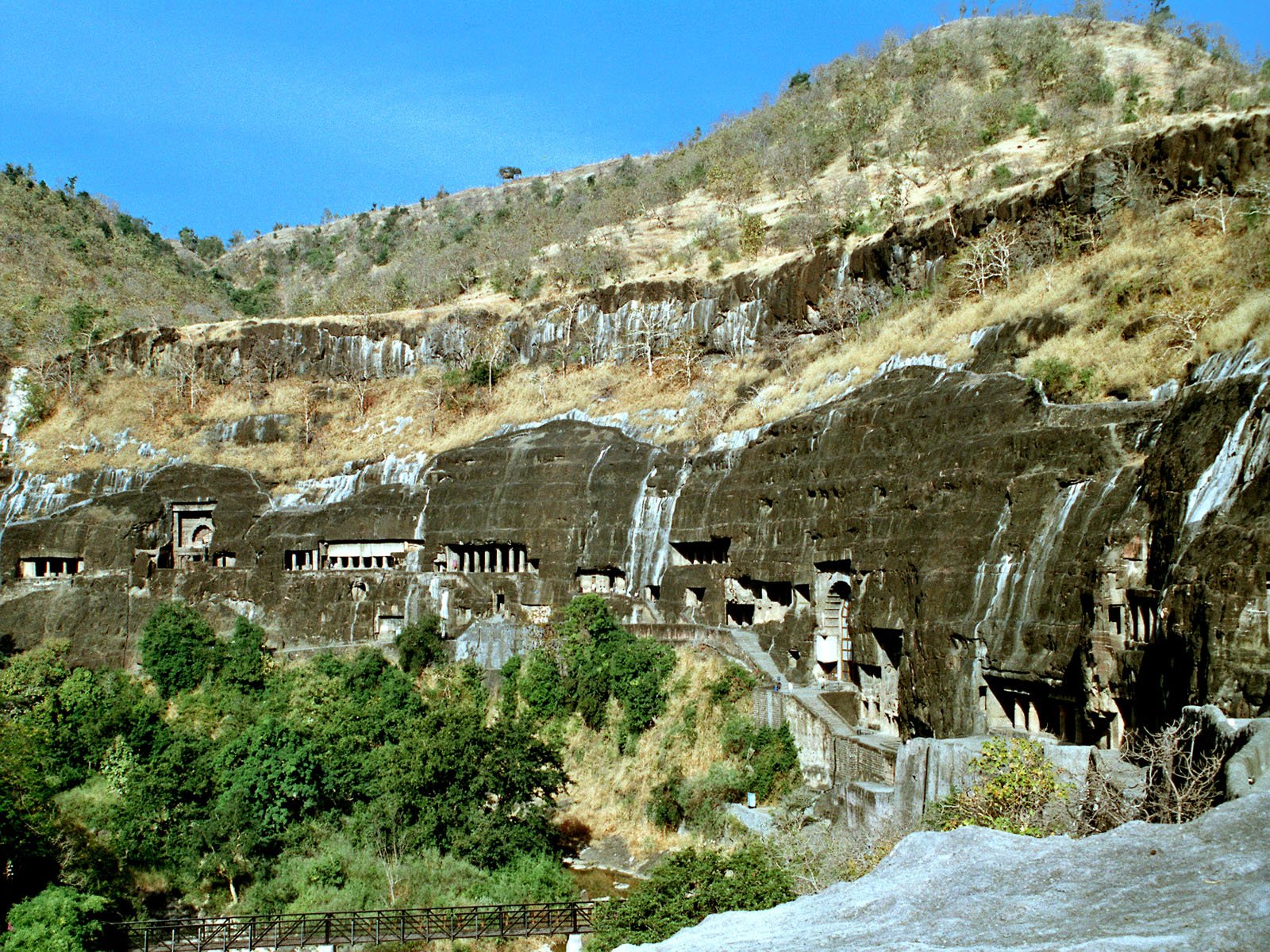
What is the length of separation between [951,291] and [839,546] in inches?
647

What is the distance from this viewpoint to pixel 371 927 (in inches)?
919

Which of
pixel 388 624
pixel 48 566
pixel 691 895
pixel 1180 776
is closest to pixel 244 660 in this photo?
pixel 388 624

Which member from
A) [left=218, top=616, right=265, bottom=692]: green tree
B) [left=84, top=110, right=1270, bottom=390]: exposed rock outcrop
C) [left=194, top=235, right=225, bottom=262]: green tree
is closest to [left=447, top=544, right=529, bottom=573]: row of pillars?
[left=218, top=616, right=265, bottom=692]: green tree

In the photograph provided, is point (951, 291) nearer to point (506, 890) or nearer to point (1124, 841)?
point (506, 890)

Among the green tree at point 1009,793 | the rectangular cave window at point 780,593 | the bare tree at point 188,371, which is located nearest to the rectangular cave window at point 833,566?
the rectangular cave window at point 780,593

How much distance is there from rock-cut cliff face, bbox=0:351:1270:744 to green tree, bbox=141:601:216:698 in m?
2.68

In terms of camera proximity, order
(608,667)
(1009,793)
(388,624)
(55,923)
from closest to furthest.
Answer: (1009,793), (55,923), (608,667), (388,624)

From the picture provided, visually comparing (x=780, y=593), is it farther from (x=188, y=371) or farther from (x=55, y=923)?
(x=188, y=371)

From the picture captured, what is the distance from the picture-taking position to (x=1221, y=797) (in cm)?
1166

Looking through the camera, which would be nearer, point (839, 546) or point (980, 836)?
point (980, 836)

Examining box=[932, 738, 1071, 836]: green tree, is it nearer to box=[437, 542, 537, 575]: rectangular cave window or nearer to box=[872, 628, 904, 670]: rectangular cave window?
box=[872, 628, 904, 670]: rectangular cave window

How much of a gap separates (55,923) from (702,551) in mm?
21714

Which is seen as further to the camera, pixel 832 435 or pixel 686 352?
pixel 686 352

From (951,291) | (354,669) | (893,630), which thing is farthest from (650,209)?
(893,630)
